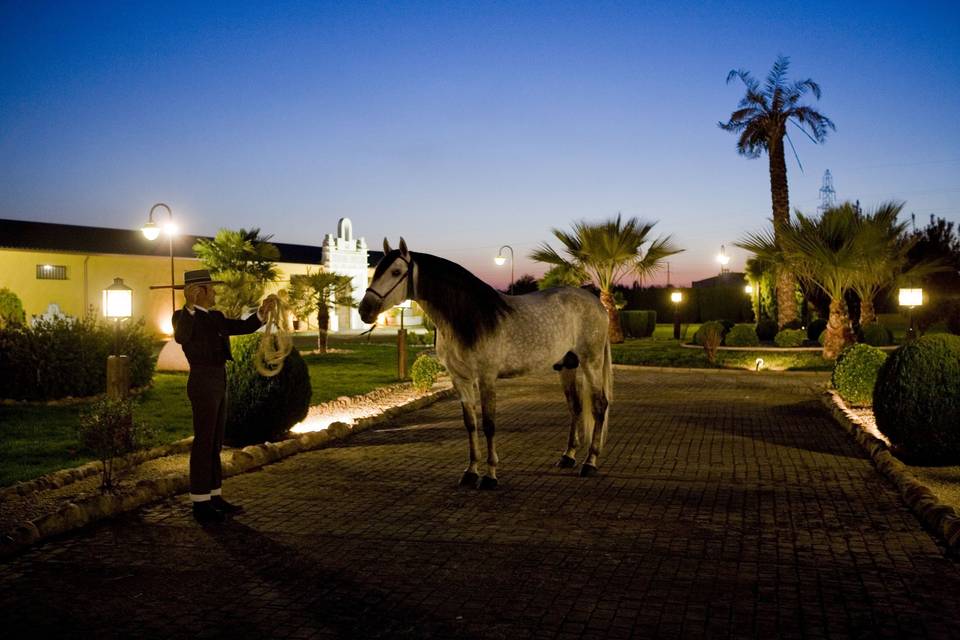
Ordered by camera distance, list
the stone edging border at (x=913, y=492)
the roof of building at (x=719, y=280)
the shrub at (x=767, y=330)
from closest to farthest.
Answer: the stone edging border at (x=913, y=492) → the shrub at (x=767, y=330) → the roof of building at (x=719, y=280)

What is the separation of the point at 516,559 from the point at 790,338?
2493 cm

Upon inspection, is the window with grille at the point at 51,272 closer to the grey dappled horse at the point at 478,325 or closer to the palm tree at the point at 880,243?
the palm tree at the point at 880,243

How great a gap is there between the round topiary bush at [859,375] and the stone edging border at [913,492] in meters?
2.22

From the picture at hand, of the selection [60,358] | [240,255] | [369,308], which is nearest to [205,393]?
[369,308]

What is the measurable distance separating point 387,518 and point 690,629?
10.1 ft

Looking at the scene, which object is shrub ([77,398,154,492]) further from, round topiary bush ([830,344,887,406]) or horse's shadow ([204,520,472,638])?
round topiary bush ([830,344,887,406])

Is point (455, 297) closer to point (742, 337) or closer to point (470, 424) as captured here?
point (470, 424)

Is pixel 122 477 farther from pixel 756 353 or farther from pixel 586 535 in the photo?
pixel 756 353

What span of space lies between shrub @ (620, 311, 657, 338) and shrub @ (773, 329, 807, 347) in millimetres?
13373

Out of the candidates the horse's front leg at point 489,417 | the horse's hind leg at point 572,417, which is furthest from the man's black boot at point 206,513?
the horse's hind leg at point 572,417

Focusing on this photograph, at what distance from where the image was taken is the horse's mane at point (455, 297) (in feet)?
26.1

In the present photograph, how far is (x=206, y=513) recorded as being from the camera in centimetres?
688

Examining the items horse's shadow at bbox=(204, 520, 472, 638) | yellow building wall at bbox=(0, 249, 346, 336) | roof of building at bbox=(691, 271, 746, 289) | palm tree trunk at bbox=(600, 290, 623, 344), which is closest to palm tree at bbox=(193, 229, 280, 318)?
yellow building wall at bbox=(0, 249, 346, 336)

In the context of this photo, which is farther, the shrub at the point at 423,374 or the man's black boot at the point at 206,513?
the shrub at the point at 423,374
